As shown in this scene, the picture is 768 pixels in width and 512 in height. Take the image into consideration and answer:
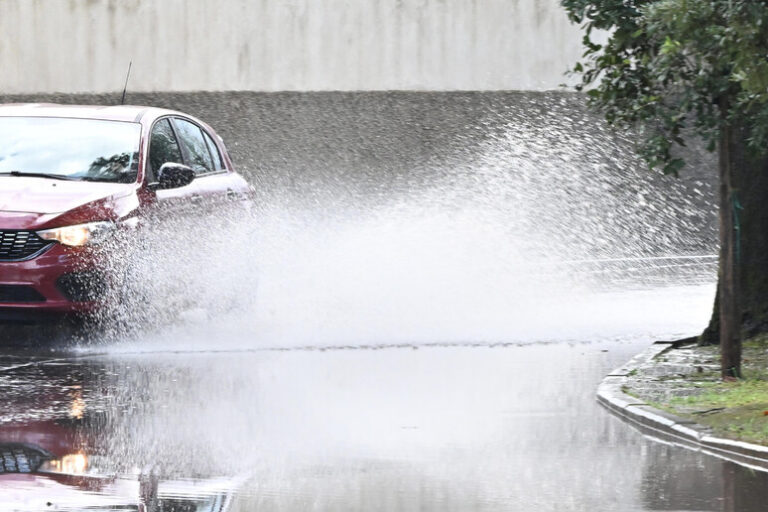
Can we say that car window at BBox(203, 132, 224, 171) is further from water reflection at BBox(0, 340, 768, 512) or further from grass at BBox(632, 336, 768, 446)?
grass at BBox(632, 336, 768, 446)

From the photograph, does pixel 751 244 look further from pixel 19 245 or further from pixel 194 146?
pixel 19 245

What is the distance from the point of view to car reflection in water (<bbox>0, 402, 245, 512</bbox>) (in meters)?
7.31

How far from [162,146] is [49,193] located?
176 centimetres

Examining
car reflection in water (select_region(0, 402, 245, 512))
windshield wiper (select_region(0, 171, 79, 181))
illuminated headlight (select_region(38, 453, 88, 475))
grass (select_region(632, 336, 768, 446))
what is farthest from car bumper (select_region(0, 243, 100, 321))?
grass (select_region(632, 336, 768, 446))

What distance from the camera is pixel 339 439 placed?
30.4ft

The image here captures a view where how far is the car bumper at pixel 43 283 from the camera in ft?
41.3

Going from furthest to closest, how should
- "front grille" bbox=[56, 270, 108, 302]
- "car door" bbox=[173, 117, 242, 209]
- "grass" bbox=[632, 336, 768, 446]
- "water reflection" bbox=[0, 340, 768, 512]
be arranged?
"car door" bbox=[173, 117, 242, 209]
"front grille" bbox=[56, 270, 108, 302]
"grass" bbox=[632, 336, 768, 446]
"water reflection" bbox=[0, 340, 768, 512]

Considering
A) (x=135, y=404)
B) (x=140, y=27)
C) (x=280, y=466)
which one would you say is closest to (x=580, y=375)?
(x=135, y=404)

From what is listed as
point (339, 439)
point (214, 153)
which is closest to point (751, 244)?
point (214, 153)

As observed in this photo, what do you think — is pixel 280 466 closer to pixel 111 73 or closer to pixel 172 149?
pixel 172 149

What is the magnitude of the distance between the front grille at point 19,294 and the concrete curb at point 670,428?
4.31 meters

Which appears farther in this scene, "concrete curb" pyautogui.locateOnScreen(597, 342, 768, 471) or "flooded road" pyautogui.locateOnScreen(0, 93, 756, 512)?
"concrete curb" pyautogui.locateOnScreen(597, 342, 768, 471)

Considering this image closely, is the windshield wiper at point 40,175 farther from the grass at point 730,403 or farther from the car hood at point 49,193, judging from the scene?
the grass at point 730,403

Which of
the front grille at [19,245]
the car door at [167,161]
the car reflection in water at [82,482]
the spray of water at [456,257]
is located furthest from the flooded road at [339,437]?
the car door at [167,161]
